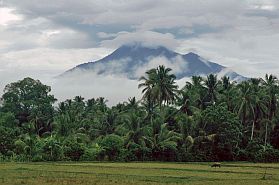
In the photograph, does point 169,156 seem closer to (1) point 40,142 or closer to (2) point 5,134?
(1) point 40,142

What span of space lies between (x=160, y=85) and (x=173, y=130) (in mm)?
6112

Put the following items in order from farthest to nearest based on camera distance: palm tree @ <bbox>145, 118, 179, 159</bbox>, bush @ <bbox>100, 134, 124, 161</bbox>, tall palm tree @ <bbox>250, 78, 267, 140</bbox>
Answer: tall palm tree @ <bbox>250, 78, 267, 140</bbox> < palm tree @ <bbox>145, 118, 179, 159</bbox> < bush @ <bbox>100, 134, 124, 161</bbox>

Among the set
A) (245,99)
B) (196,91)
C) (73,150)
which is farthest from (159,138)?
(196,91)

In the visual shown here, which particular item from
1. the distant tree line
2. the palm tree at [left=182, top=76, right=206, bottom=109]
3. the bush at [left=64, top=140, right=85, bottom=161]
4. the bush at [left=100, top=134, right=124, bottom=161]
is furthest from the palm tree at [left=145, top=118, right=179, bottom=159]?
the palm tree at [left=182, top=76, right=206, bottom=109]

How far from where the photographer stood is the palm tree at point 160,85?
59.2 metres

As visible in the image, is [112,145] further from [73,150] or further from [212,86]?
[212,86]

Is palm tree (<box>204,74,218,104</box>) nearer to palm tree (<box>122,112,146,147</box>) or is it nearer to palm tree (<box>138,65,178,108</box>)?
palm tree (<box>138,65,178,108</box>)

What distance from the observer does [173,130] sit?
57.3m

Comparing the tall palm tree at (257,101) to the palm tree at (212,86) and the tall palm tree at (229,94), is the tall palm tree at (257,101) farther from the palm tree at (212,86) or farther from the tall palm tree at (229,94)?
the palm tree at (212,86)

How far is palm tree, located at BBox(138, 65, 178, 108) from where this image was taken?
59188mm

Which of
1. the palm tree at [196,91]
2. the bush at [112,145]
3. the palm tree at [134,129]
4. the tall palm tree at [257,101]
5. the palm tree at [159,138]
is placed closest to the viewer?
the palm tree at [134,129]

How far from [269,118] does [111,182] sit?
3501cm

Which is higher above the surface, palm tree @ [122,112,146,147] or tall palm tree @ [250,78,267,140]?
tall palm tree @ [250,78,267,140]

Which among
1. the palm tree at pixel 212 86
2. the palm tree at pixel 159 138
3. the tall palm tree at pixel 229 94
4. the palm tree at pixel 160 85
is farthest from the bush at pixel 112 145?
the tall palm tree at pixel 229 94
